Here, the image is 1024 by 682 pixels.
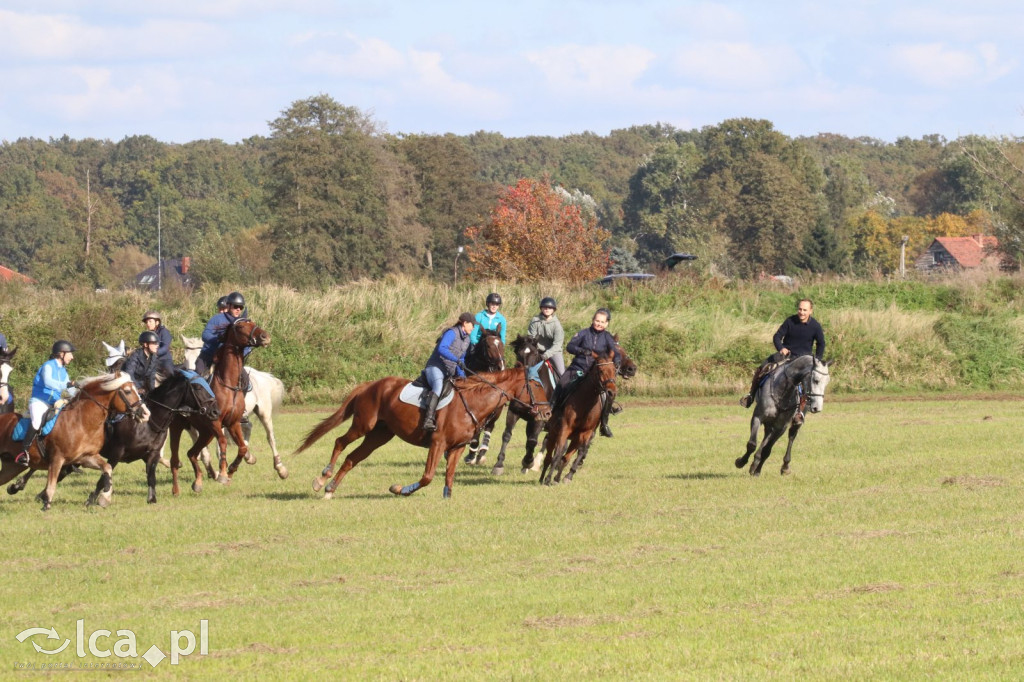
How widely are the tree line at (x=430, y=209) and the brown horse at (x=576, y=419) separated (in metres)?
38.2

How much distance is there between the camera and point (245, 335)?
57.6 ft

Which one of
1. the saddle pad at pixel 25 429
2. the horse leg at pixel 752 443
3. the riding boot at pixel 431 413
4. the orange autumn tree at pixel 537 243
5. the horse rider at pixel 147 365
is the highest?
the orange autumn tree at pixel 537 243

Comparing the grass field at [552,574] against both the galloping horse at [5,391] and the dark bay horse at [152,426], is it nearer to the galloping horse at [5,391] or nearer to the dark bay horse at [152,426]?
the dark bay horse at [152,426]

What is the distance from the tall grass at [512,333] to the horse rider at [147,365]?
1828 cm

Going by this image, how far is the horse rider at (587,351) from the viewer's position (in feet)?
57.4

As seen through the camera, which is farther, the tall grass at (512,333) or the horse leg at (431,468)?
the tall grass at (512,333)

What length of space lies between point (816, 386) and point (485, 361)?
4497 millimetres

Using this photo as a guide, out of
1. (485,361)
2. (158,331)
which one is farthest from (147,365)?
(485,361)

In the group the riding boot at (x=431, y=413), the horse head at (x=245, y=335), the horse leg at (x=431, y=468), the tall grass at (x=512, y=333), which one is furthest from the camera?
the tall grass at (x=512, y=333)

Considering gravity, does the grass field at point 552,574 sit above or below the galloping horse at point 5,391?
below

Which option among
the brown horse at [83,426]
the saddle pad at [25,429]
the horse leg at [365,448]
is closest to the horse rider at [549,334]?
the horse leg at [365,448]

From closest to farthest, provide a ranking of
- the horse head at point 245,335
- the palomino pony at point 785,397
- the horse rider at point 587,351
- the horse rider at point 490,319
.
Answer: the horse head at point 245,335 → the horse rider at point 587,351 → the palomino pony at point 785,397 → the horse rider at point 490,319

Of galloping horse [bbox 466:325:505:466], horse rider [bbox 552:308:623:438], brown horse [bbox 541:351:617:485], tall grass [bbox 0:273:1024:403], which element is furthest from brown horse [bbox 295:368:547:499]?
tall grass [bbox 0:273:1024:403]

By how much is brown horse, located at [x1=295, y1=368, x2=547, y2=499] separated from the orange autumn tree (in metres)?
47.2
